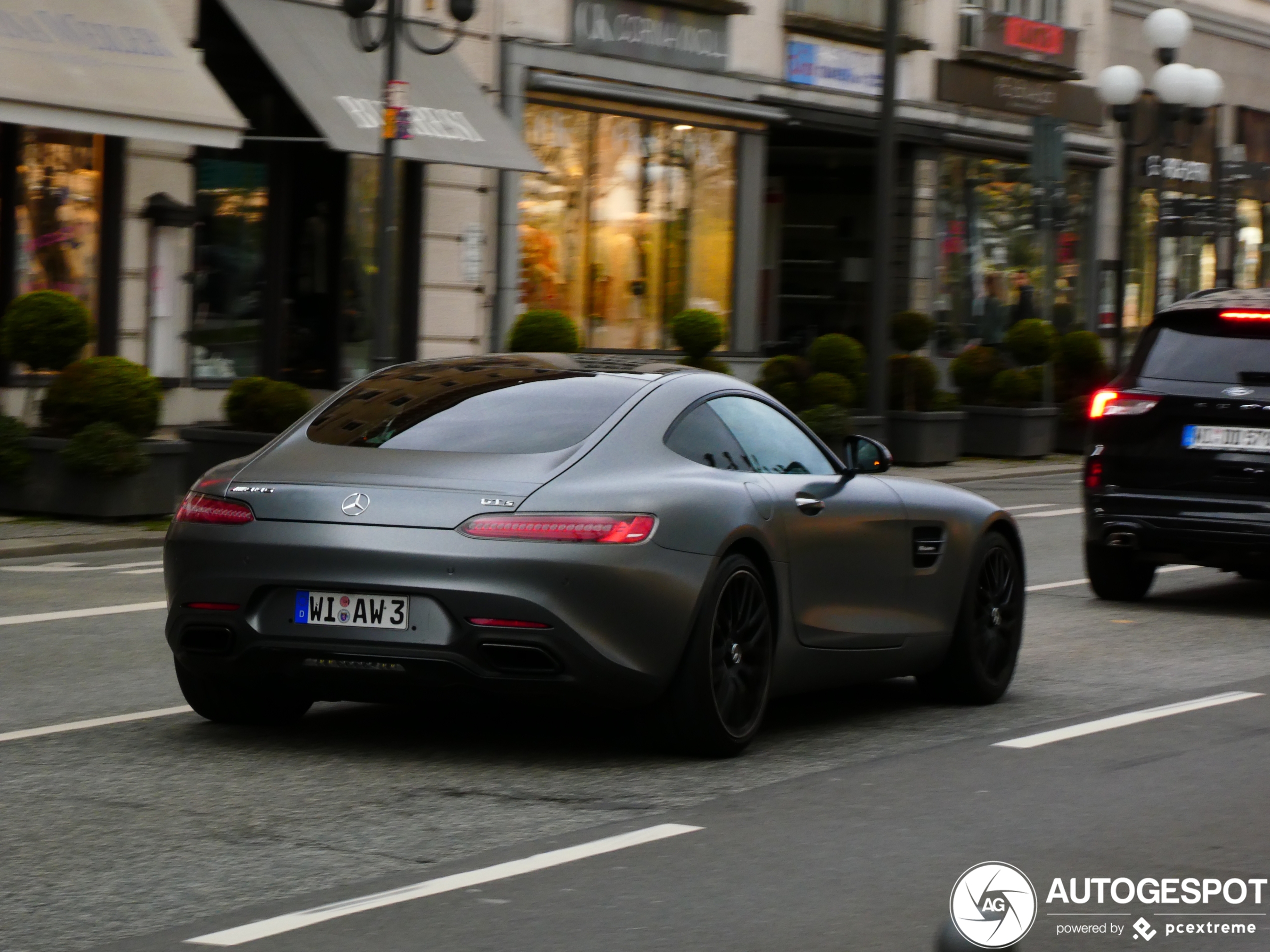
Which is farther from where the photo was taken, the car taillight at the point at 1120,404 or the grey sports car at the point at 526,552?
the car taillight at the point at 1120,404

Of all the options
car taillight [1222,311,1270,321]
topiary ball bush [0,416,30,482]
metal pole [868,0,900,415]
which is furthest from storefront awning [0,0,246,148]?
car taillight [1222,311,1270,321]

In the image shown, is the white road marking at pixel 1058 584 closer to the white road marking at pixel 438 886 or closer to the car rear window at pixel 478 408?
the car rear window at pixel 478 408

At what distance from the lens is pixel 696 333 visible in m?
23.4

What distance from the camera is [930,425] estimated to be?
81.9 ft

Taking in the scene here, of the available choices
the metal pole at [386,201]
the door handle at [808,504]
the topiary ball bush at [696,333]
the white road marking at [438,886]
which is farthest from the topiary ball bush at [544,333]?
the white road marking at [438,886]

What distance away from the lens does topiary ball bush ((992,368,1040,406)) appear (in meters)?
26.7

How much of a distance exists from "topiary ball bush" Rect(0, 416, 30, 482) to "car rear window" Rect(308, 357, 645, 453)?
8112 millimetres

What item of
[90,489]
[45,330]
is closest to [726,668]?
[90,489]

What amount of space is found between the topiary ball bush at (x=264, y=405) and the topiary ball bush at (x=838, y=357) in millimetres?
7912

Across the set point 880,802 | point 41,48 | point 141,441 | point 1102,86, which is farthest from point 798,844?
point 1102,86

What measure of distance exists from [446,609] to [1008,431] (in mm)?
20355

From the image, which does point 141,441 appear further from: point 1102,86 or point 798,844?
point 1102,86

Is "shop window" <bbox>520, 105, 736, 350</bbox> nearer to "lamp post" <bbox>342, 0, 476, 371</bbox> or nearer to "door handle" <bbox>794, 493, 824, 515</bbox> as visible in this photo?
"lamp post" <bbox>342, 0, 476, 371</bbox>

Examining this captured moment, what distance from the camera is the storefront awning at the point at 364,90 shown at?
20.8 meters
